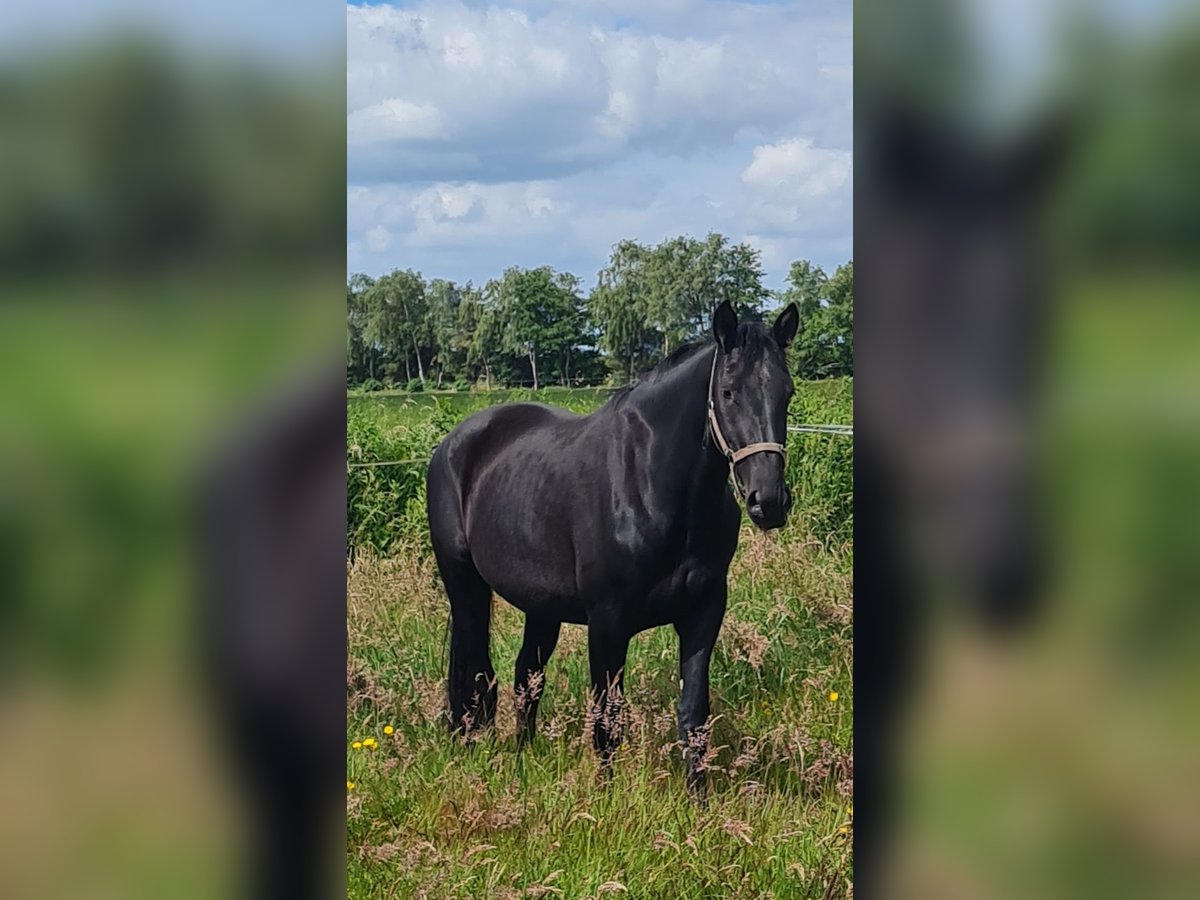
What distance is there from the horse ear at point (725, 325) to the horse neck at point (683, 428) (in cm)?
10

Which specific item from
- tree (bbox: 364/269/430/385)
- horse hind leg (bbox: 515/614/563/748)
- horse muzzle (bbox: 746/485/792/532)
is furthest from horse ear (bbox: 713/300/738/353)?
horse hind leg (bbox: 515/614/563/748)

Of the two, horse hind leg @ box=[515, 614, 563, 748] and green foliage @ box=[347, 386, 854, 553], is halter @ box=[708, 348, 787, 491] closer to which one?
green foliage @ box=[347, 386, 854, 553]

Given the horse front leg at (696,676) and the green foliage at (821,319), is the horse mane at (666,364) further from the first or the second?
the horse front leg at (696,676)

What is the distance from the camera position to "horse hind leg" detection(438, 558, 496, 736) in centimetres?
235

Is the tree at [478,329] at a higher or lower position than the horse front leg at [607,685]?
higher

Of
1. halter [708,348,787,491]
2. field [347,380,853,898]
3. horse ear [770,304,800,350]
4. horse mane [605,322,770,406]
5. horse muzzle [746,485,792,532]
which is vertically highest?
horse ear [770,304,800,350]
